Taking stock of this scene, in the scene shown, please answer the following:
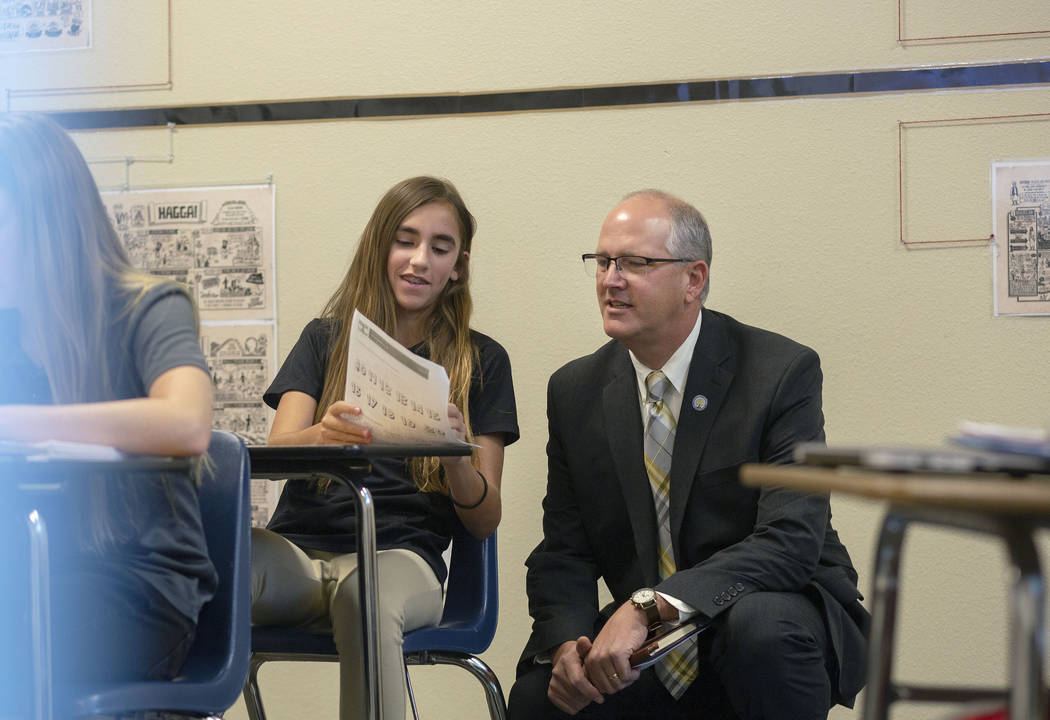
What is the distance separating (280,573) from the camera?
2.03 meters

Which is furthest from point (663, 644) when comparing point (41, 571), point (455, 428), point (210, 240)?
point (210, 240)

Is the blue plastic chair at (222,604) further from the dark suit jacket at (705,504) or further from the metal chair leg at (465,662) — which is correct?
the dark suit jacket at (705,504)

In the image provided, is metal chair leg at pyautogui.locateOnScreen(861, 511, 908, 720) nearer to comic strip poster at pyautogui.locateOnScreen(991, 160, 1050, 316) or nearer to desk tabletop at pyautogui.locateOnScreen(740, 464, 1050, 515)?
desk tabletop at pyautogui.locateOnScreen(740, 464, 1050, 515)

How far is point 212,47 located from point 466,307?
52.0 inches

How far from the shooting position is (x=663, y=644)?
1.92 meters

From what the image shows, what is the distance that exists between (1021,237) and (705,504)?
1.22 m

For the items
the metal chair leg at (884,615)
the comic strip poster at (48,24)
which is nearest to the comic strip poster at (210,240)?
the comic strip poster at (48,24)

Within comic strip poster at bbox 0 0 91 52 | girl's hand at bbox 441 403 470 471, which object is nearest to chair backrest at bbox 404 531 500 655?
girl's hand at bbox 441 403 470 471

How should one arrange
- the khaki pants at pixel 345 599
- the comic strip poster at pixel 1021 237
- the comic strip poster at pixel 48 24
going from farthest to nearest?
the comic strip poster at pixel 48 24, the comic strip poster at pixel 1021 237, the khaki pants at pixel 345 599

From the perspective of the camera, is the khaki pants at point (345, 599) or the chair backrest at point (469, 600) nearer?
the khaki pants at point (345, 599)

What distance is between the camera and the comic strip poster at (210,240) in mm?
3127

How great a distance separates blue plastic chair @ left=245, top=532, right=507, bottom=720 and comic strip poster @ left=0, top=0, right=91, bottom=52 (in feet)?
6.61

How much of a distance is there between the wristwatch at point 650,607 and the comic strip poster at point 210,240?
156 centimetres

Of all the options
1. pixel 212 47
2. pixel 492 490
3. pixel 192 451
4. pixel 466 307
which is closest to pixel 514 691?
pixel 492 490
